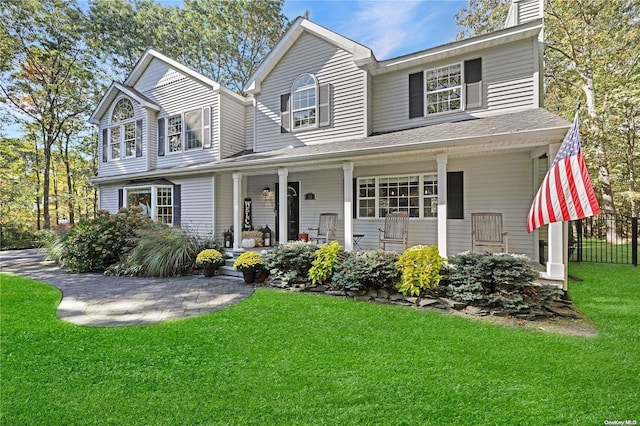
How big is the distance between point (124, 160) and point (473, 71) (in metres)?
13.2

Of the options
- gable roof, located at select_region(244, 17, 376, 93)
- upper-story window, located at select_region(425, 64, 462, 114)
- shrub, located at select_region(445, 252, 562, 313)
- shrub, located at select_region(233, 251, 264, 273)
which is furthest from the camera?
gable roof, located at select_region(244, 17, 376, 93)

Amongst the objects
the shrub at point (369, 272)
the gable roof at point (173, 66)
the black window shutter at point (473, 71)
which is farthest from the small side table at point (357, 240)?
the gable roof at point (173, 66)

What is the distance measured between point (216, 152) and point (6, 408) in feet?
29.9

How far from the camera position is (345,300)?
5.64 meters

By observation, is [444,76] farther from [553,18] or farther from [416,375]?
[553,18]

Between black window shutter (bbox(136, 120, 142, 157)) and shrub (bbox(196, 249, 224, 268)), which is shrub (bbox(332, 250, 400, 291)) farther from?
black window shutter (bbox(136, 120, 142, 157))

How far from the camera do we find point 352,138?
876cm

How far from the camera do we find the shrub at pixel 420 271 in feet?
17.5

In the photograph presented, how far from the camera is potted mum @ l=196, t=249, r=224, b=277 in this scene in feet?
25.3

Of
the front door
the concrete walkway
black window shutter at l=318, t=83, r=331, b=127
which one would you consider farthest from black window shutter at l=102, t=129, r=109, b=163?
black window shutter at l=318, t=83, r=331, b=127

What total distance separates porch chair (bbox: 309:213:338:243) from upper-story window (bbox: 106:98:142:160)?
8349 mm

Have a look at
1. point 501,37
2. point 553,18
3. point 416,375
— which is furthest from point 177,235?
point 553,18

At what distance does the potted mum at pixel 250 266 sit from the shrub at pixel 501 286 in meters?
4.08

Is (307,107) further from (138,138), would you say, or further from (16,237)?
(16,237)
